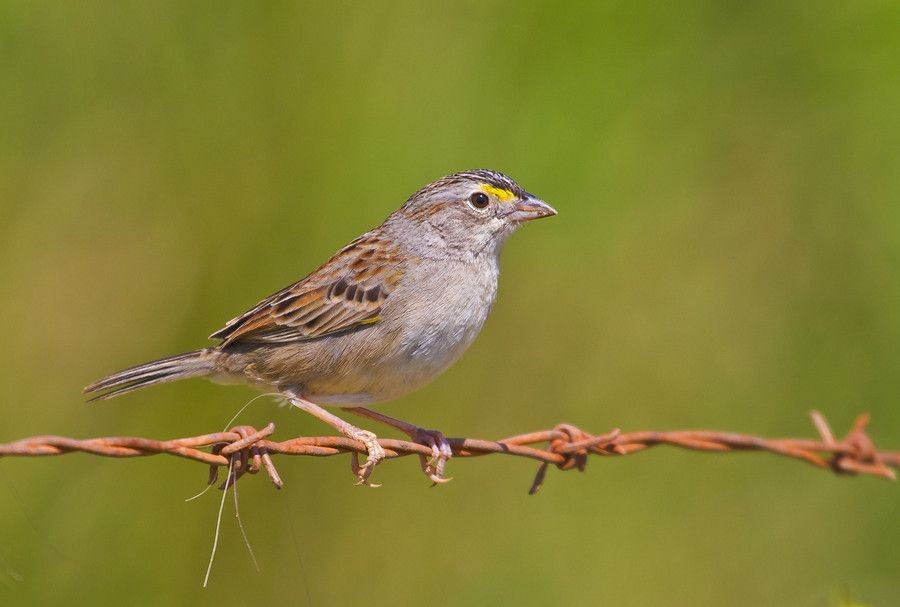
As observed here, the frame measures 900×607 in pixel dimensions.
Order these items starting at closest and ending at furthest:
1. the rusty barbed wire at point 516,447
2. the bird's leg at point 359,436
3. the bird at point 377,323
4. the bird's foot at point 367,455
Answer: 1. the rusty barbed wire at point 516,447
2. the bird's foot at point 367,455
3. the bird's leg at point 359,436
4. the bird at point 377,323

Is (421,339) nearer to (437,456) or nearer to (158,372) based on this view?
(437,456)

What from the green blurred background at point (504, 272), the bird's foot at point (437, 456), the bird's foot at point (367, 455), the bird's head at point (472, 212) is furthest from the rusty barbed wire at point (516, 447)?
the green blurred background at point (504, 272)

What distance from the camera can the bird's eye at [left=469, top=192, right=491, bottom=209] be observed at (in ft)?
20.4

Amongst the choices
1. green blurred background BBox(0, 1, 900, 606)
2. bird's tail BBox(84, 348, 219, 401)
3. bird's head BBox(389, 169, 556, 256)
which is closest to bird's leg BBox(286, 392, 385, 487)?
bird's tail BBox(84, 348, 219, 401)

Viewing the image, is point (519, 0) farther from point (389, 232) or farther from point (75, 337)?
point (75, 337)

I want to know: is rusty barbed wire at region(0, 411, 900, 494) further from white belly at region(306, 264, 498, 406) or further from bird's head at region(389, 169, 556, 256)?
bird's head at region(389, 169, 556, 256)

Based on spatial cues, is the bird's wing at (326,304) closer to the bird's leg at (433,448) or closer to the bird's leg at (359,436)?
the bird's leg at (359,436)

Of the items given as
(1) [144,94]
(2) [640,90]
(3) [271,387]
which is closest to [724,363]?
(2) [640,90]

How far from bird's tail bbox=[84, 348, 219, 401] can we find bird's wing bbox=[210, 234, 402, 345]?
14 cm

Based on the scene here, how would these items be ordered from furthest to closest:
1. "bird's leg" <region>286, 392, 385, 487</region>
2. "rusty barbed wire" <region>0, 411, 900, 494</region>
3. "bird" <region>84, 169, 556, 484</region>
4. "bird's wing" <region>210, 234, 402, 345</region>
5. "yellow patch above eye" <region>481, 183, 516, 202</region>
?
"yellow patch above eye" <region>481, 183, 516, 202</region>, "bird's wing" <region>210, 234, 402, 345</region>, "bird" <region>84, 169, 556, 484</region>, "bird's leg" <region>286, 392, 385, 487</region>, "rusty barbed wire" <region>0, 411, 900, 494</region>

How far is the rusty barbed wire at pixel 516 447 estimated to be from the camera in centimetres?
371

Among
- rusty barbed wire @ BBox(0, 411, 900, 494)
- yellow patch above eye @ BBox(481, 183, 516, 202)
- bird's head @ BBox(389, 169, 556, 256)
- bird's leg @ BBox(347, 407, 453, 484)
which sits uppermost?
yellow patch above eye @ BBox(481, 183, 516, 202)

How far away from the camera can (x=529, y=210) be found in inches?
242

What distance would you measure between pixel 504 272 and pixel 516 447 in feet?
13.9
